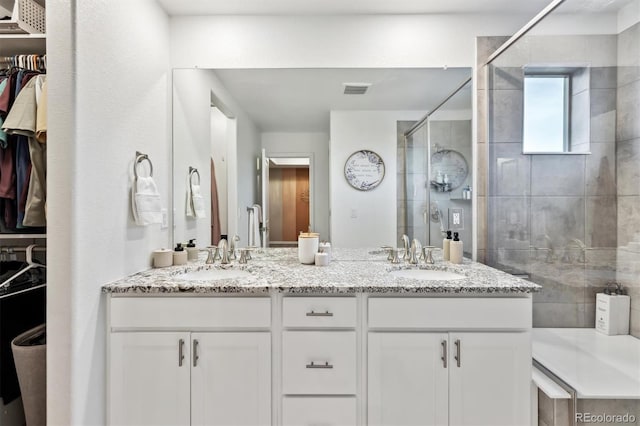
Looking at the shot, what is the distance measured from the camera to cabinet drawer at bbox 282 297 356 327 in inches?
60.0

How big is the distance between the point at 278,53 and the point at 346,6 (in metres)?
0.51

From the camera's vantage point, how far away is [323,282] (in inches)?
61.4

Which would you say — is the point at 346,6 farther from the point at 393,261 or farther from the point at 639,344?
the point at 639,344

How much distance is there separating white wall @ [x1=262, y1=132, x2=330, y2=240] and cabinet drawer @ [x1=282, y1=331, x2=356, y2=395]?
812 mm

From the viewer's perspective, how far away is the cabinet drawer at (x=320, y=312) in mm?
1524

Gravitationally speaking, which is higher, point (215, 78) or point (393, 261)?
point (215, 78)

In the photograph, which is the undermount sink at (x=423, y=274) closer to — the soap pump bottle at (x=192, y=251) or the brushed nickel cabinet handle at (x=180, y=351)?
the brushed nickel cabinet handle at (x=180, y=351)

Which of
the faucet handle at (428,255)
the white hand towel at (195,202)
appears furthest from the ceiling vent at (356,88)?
the white hand towel at (195,202)

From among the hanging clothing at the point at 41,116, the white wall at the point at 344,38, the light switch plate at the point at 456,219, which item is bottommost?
the light switch plate at the point at 456,219

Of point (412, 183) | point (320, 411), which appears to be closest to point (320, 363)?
point (320, 411)

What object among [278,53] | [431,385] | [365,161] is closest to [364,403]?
[431,385]

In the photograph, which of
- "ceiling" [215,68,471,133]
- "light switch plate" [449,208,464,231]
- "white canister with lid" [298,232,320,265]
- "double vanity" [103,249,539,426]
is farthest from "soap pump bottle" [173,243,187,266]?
"light switch plate" [449,208,464,231]

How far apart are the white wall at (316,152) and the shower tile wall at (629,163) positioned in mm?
1690

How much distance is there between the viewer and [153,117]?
1976mm
